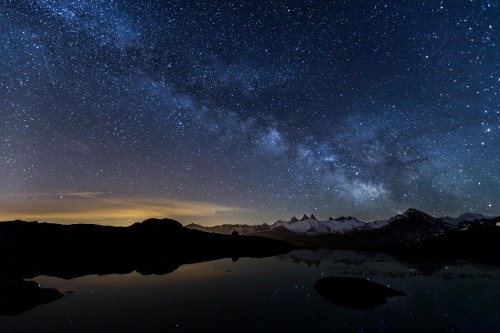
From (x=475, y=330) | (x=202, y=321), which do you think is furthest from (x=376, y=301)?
(x=202, y=321)

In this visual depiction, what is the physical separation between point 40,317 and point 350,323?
86.7ft

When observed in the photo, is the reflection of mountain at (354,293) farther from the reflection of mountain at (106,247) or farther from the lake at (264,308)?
the reflection of mountain at (106,247)

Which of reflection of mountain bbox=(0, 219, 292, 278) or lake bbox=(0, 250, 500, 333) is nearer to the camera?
lake bbox=(0, 250, 500, 333)

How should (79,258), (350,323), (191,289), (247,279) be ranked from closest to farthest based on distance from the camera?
(350,323) → (191,289) → (247,279) → (79,258)

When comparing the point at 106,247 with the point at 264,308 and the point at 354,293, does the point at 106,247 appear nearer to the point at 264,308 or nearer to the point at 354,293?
the point at 264,308

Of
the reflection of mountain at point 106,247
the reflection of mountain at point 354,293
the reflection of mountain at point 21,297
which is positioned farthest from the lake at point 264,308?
the reflection of mountain at point 106,247

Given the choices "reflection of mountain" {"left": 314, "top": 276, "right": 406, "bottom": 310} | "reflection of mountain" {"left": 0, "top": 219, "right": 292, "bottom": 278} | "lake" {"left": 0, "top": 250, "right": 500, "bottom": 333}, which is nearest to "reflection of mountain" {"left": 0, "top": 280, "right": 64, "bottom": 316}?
Result: "lake" {"left": 0, "top": 250, "right": 500, "bottom": 333}

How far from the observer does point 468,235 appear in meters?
166

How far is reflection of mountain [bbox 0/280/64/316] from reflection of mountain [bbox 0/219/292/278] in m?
15.3

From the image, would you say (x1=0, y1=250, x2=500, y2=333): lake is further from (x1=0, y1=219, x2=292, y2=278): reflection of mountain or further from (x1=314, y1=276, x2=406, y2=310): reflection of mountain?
(x1=0, y1=219, x2=292, y2=278): reflection of mountain

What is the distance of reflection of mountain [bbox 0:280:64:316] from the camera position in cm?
2833

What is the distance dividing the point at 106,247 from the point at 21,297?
70.9 m

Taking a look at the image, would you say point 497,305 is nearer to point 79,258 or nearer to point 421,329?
point 421,329

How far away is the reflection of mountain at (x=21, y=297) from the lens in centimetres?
2833
